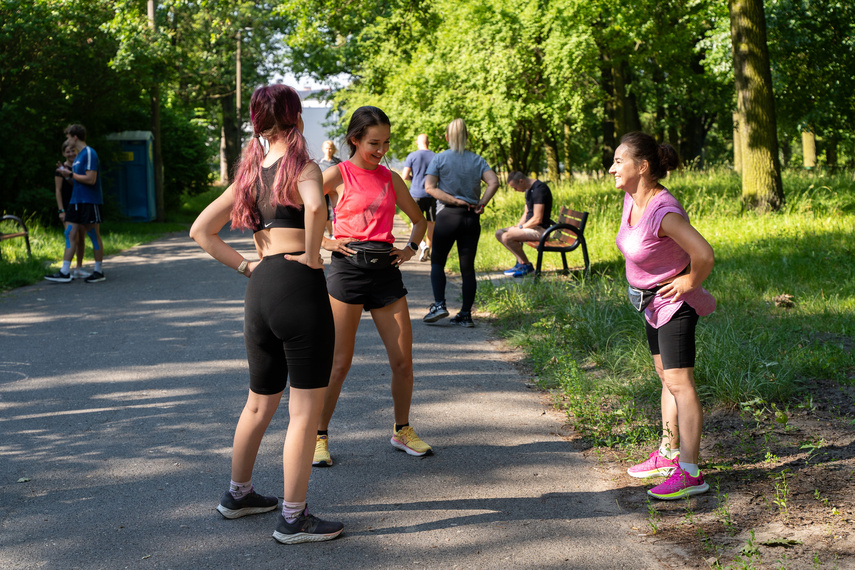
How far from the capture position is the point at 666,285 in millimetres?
3986

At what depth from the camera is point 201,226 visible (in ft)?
11.7

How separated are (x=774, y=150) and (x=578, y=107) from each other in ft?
25.7

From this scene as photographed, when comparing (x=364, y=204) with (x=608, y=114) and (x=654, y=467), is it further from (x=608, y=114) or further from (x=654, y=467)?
(x=608, y=114)

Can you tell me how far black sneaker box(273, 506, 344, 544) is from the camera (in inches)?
139

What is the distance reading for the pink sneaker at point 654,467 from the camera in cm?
427

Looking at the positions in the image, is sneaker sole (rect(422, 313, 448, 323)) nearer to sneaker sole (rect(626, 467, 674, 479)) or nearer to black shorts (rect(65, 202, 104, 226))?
sneaker sole (rect(626, 467, 674, 479))

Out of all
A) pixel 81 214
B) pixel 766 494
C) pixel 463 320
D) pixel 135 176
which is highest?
pixel 135 176

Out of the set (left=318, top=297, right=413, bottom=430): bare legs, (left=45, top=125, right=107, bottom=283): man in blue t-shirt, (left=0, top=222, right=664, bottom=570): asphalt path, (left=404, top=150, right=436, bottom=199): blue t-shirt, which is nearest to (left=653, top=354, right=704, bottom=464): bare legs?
(left=0, top=222, right=664, bottom=570): asphalt path

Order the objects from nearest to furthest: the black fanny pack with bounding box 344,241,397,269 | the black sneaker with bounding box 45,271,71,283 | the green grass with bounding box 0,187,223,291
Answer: the black fanny pack with bounding box 344,241,397,269 < the black sneaker with bounding box 45,271,71,283 < the green grass with bounding box 0,187,223,291

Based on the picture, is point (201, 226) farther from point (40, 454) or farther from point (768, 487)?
point (768, 487)

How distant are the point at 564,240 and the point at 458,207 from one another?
3.11m

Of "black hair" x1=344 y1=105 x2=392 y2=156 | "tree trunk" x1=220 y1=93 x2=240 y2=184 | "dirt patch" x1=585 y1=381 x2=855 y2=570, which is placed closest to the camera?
"dirt patch" x1=585 y1=381 x2=855 y2=570

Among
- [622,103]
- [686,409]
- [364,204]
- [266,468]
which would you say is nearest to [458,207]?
[364,204]

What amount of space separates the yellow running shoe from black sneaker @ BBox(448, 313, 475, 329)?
3.71 meters
